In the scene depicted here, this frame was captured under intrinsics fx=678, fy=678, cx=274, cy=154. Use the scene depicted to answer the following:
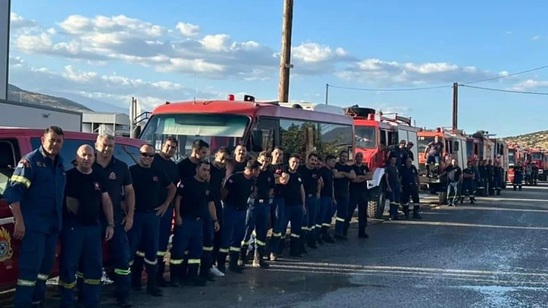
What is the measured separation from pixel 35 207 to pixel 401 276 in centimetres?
520

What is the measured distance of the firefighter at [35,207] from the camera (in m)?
6.01

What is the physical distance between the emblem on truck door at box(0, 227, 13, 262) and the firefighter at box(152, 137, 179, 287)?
183 cm

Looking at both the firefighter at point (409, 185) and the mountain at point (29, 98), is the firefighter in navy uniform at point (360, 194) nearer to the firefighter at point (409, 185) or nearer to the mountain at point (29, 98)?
the firefighter at point (409, 185)

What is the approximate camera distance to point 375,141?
17.9m

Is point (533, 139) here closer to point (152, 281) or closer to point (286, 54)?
point (286, 54)

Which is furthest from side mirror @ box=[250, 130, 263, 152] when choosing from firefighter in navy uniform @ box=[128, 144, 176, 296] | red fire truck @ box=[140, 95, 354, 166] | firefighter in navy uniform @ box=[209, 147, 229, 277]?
firefighter in navy uniform @ box=[128, 144, 176, 296]

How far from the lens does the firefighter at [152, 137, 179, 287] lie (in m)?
7.77

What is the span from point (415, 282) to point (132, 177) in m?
3.98

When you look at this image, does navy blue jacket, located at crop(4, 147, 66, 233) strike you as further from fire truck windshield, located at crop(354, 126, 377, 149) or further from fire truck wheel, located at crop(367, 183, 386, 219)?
fire truck windshield, located at crop(354, 126, 377, 149)

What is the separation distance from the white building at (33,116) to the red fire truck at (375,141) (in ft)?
24.8

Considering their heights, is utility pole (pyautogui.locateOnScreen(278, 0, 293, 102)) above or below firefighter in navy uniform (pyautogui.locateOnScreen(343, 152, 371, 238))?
above

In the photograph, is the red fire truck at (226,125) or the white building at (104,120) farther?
the white building at (104,120)

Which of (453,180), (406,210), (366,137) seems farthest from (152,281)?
(453,180)

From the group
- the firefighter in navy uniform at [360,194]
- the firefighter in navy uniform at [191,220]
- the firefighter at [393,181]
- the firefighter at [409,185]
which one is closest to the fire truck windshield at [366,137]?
the firefighter at [409,185]
